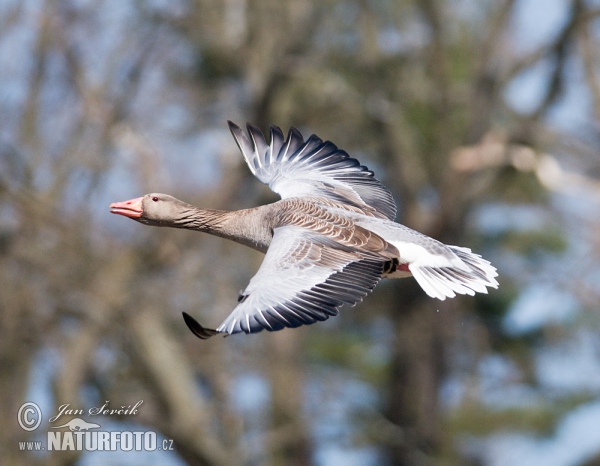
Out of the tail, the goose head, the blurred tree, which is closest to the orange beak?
the goose head

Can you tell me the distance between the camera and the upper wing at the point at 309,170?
28.7 feet

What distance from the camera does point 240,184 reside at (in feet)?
53.4

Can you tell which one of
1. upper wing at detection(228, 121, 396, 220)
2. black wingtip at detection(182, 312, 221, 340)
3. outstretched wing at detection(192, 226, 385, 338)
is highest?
upper wing at detection(228, 121, 396, 220)

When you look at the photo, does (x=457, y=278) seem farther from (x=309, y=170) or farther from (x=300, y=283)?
(x=309, y=170)

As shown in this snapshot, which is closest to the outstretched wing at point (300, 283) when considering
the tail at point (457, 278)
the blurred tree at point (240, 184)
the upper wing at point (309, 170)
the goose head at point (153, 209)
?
the tail at point (457, 278)

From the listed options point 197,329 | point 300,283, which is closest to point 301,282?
point 300,283

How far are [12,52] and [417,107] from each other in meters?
8.67

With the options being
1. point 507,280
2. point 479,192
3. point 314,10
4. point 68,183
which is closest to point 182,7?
point 314,10

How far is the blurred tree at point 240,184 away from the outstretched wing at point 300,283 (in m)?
6.76

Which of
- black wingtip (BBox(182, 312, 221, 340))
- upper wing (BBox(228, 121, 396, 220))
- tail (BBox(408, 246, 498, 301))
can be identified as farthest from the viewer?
upper wing (BBox(228, 121, 396, 220))

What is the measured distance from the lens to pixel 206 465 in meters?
15.0

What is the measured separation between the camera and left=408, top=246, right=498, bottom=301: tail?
7.41 meters

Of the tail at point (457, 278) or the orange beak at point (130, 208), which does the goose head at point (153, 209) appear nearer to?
the orange beak at point (130, 208)

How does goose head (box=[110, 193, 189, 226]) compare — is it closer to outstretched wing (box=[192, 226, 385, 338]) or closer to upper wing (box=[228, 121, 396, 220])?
upper wing (box=[228, 121, 396, 220])
